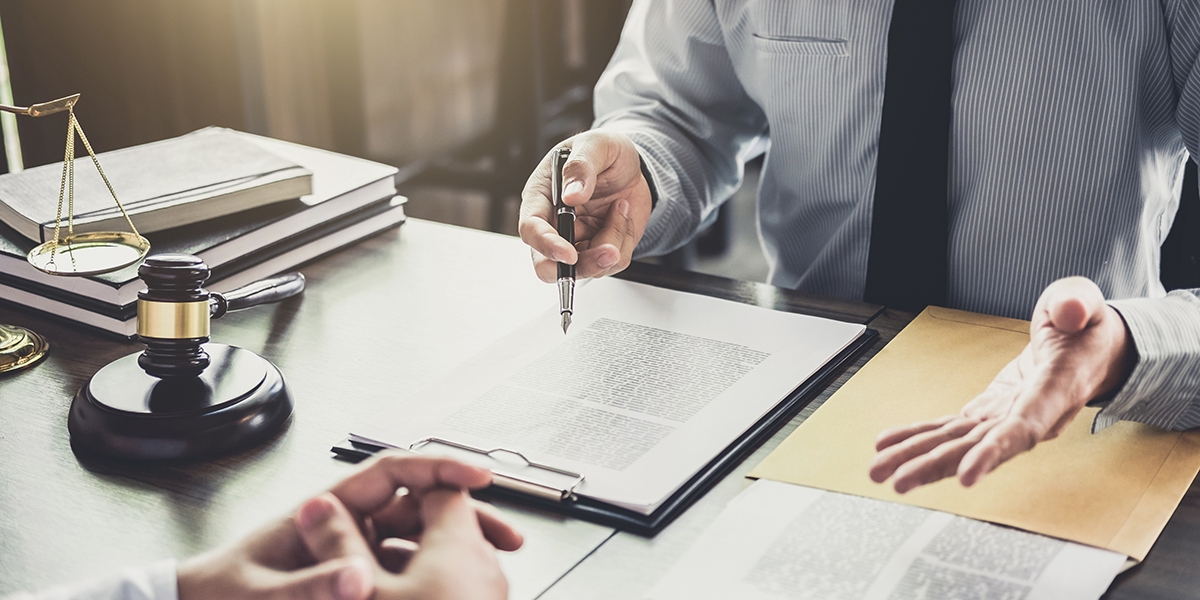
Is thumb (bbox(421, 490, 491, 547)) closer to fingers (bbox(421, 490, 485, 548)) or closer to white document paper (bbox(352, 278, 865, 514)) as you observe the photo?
fingers (bbox(421, 490, 485, 548))

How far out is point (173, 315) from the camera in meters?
0.86

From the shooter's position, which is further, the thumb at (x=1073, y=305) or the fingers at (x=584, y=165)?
the fingers at (x=584, y=165)

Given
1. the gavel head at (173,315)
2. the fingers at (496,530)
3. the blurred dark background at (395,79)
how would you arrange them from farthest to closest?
the blurred dark background at (395,79)
the gavel head at (173,315)
the fingers at (496,530)

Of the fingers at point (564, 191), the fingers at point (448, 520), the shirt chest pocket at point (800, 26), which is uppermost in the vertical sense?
the shirt chest pocket at point (800, 26)

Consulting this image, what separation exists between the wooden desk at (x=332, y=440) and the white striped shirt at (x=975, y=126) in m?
0.23

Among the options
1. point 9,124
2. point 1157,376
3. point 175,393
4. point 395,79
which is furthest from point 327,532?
point 395,79

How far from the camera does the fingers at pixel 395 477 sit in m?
0.64

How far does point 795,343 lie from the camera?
99 cm

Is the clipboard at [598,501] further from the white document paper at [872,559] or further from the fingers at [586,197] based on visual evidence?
the fingers at [586,197]

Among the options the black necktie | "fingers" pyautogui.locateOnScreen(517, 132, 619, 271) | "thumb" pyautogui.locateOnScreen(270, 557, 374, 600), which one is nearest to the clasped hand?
"thumb" pyautogui.locateOnScreen(270, 557, 374, 600)

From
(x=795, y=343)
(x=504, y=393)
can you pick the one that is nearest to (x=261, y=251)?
(x=504, y=393)

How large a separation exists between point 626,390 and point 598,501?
0.55ft

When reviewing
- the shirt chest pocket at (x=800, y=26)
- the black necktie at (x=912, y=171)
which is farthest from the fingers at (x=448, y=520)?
the shirt chest pocket at (x=800, y=26)

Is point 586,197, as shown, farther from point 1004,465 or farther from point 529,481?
point 1004,465
